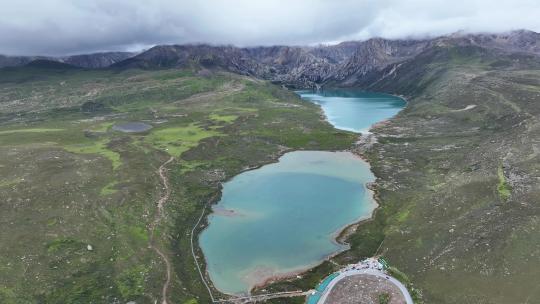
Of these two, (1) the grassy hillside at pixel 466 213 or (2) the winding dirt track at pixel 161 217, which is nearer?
(1) the grassy hillside at pixel 466 213

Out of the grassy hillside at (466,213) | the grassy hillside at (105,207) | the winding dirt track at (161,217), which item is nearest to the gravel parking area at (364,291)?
the grassy hillside at (466,213)

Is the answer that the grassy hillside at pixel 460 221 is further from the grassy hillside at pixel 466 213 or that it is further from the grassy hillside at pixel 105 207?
the grassy hillside at pixel 105 207

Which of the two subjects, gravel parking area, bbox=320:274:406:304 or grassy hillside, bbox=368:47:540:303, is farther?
grassy hillside, bbox=368:47:540:303

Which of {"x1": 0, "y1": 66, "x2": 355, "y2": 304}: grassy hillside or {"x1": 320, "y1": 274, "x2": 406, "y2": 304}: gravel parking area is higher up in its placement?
{"x1": 320, "y1": 274, "x2": 406, "y2": 304}: gravel parking area

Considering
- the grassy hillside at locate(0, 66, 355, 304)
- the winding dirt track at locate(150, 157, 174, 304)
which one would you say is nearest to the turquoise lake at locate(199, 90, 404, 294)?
the grassy hillside at locate(0, 66, 355, 304)

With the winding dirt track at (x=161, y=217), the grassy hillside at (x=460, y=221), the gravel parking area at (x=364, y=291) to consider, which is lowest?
the winding dirt track at (x=161, y=217)

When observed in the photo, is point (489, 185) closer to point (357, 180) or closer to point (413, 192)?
point (413, 192)

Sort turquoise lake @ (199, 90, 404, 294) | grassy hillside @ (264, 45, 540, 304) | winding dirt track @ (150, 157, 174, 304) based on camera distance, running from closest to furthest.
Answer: grassy hillside @ (264, 45, 540, 304) → winding dirt track @ (150, 157, 174, 304) → turquoise lake @ (199, 90, 404, 294)

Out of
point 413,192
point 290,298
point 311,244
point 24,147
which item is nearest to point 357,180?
point 413,192

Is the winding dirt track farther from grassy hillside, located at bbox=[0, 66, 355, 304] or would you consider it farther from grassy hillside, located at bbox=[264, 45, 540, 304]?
grassy hillside, located at bbox=[264, 45, 540, 304]

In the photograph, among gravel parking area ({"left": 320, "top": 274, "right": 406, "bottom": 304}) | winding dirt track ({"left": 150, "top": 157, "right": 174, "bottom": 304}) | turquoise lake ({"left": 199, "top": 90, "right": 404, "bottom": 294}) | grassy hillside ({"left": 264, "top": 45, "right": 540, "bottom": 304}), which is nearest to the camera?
gravel parking area ({"left": 320, "top": 274, "right": 406, "bottom": 304})
